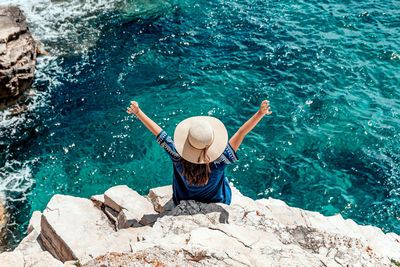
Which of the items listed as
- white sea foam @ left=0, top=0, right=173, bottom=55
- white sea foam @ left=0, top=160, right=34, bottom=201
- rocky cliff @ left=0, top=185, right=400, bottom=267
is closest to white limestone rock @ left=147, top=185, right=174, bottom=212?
rocky cliff @ left=0, top=185, right=400, bottom=267

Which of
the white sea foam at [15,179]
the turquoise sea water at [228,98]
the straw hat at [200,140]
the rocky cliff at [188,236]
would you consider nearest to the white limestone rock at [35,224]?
the rocky cliff at [188,236]

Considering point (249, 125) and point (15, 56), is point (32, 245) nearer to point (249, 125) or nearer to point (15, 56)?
point (249, 125)

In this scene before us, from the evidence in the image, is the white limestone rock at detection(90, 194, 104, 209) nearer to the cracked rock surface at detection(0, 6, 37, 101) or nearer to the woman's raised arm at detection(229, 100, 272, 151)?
the woman's raised arm at detection(229, 100, 272, 151)

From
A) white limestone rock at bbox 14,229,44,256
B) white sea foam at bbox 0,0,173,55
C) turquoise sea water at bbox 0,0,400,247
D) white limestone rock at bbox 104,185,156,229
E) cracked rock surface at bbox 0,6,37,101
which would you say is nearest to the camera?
white limestone rock at bbox 104,185,156,229

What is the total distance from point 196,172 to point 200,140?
712 mm

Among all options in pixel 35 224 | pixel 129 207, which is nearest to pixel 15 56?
pixel 35 224

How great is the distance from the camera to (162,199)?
740 centimetres

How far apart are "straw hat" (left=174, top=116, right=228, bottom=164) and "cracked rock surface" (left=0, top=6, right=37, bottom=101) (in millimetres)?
10009

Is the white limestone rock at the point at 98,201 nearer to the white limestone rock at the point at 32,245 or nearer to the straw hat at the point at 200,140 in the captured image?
the white limestone rock at the point at 32,245

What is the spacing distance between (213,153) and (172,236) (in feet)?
4.61

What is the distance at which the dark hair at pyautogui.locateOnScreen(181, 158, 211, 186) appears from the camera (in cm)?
523

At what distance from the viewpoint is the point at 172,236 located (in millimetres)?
5188

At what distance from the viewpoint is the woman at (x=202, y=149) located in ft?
16.1

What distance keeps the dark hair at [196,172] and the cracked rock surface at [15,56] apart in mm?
10053
